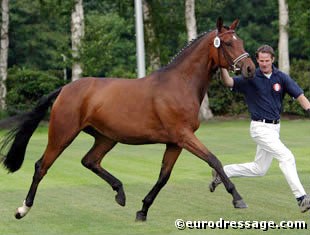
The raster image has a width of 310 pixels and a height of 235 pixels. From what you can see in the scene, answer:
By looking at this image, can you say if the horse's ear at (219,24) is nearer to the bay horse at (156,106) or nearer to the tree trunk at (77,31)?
the bay horse at (156,106)

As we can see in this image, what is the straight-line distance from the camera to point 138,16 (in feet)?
94.4

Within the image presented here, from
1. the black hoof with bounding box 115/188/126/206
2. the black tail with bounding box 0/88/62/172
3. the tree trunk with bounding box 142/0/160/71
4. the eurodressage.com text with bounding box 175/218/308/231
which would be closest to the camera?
the eurodressage.com text with bounding box 175/218/308/231

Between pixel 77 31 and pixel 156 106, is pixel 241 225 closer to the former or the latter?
pixel 156 106

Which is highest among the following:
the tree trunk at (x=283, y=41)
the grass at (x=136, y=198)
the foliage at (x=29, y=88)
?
the grass at (x=136, y=198)

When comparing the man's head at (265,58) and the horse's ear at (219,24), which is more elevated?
the horse's ear at (219,24)

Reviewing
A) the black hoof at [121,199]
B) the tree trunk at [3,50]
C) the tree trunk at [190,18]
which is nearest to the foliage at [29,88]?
the tree trunk at [3,50]

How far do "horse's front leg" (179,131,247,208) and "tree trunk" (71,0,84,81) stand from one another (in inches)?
1025

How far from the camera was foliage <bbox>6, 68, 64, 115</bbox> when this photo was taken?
1506 inches

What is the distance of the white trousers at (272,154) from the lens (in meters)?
11.6

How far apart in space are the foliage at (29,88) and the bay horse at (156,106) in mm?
26148

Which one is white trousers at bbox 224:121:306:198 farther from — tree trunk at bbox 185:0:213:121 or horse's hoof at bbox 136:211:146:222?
tree trunk at bbox 185:0:213:121

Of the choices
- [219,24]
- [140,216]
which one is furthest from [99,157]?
[219,24]

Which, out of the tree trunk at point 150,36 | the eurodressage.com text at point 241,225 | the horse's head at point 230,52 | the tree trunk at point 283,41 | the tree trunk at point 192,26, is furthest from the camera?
the tree trunk at point 150,36

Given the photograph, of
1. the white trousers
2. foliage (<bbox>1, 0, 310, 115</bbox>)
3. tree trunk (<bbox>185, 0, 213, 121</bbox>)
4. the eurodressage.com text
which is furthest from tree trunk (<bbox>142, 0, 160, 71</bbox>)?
the eurodressage.com text
